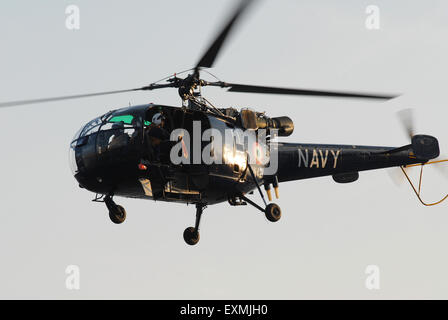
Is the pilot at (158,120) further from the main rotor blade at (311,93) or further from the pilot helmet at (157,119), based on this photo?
the main rotor blade at (311,93)

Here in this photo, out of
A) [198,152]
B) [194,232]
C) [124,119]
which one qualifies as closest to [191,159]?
[198,152]

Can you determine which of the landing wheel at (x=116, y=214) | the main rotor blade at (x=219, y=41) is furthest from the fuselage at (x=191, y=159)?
the main rotor blade at (x=219, y=41)

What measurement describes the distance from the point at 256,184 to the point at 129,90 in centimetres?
553

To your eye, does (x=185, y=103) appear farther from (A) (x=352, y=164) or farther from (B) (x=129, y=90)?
(A) (x=352, y=164)

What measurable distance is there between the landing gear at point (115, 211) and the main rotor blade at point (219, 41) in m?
4.72

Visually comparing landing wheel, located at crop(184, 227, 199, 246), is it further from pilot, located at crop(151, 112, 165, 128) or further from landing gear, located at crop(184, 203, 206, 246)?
pilot, located at crop(151, 112, 165, 128)

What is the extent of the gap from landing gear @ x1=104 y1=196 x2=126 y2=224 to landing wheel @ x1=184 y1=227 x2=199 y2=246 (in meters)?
3.93

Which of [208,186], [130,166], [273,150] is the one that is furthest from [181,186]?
[273,150]

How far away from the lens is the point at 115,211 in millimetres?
21359

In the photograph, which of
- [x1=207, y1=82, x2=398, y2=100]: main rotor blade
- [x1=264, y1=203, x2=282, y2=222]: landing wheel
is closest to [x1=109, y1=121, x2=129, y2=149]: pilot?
[x1=207, y1=82, x2=398, y2=100]: main rotor blade

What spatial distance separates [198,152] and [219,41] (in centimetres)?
451

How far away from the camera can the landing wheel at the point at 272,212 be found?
24219 mm

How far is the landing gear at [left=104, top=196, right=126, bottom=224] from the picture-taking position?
21.4 m

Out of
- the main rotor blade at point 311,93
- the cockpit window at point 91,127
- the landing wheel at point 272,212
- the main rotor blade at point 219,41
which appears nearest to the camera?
the main rotor blade at point 219,41
